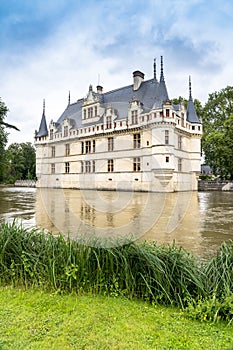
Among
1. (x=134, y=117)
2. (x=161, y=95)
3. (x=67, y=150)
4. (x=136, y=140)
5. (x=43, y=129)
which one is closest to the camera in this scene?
(x=161, y=95)

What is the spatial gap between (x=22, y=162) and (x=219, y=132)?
4402 cm

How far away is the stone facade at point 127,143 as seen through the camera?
88.2 feet

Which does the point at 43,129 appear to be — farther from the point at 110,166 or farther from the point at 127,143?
the point at 127,143

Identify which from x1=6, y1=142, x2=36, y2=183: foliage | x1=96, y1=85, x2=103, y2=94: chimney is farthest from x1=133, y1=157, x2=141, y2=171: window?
x1=6, y1=142, x2=36, y2=183: foliage

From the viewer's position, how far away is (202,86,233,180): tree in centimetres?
3456

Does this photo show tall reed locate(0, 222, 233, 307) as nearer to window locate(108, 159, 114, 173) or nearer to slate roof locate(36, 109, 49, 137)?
window locate(108, 159, 114, 173)

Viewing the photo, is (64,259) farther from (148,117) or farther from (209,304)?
(148,117)

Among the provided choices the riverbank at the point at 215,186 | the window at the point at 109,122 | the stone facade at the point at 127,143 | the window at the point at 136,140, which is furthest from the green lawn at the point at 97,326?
the riverbank at the point at 215,186

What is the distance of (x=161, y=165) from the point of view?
26406 mm

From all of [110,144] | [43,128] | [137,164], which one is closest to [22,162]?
[43,128]

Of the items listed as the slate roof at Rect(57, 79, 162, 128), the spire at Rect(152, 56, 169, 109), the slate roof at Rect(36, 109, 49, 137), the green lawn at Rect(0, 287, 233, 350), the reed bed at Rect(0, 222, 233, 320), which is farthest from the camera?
the slate roof at Rect(36, 109, 49, 137)

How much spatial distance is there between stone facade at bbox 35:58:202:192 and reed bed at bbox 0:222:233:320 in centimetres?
2322

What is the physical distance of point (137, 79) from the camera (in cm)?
3106

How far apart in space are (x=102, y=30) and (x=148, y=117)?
562 inches
